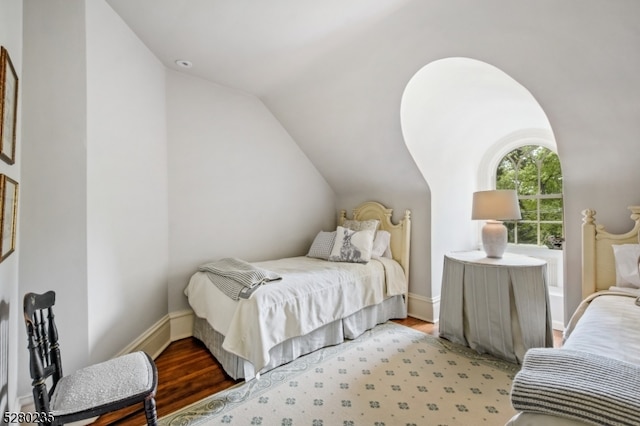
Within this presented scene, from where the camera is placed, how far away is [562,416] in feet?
2.87

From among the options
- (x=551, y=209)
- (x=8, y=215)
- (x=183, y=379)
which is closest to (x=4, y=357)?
(x=8, y=215)

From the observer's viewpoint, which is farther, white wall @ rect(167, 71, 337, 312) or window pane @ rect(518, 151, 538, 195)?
window pane @ rect(518, 151, 538, 195)

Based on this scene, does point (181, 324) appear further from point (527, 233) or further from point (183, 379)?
point (527, 233)

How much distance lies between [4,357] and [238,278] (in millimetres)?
1262

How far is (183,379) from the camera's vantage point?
2.17m

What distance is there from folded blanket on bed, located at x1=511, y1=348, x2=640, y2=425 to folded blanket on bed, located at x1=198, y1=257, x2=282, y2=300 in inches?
65.5

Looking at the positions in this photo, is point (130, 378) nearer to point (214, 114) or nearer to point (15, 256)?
point (15, 256)

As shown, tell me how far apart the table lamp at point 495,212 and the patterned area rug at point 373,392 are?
93cm

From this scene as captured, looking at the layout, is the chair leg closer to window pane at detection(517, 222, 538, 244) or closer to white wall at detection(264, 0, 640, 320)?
white wall at detection(264, 0, 640, 320)

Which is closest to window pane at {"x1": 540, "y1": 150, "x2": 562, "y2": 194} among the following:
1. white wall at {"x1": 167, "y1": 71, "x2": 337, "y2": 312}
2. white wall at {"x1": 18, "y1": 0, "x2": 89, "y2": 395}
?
white wall at {"x1": 167, "y1": 71, "x2": 337, "y2": 312}

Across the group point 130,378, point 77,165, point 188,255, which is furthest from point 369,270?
point 77,165

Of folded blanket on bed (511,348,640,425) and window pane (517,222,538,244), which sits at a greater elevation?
window pane (517,222,538,244)

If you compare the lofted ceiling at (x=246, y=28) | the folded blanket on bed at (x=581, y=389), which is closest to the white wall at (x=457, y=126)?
the lofted ceiling at (x=246, y=28)

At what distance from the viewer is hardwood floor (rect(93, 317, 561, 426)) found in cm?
Result: 183
